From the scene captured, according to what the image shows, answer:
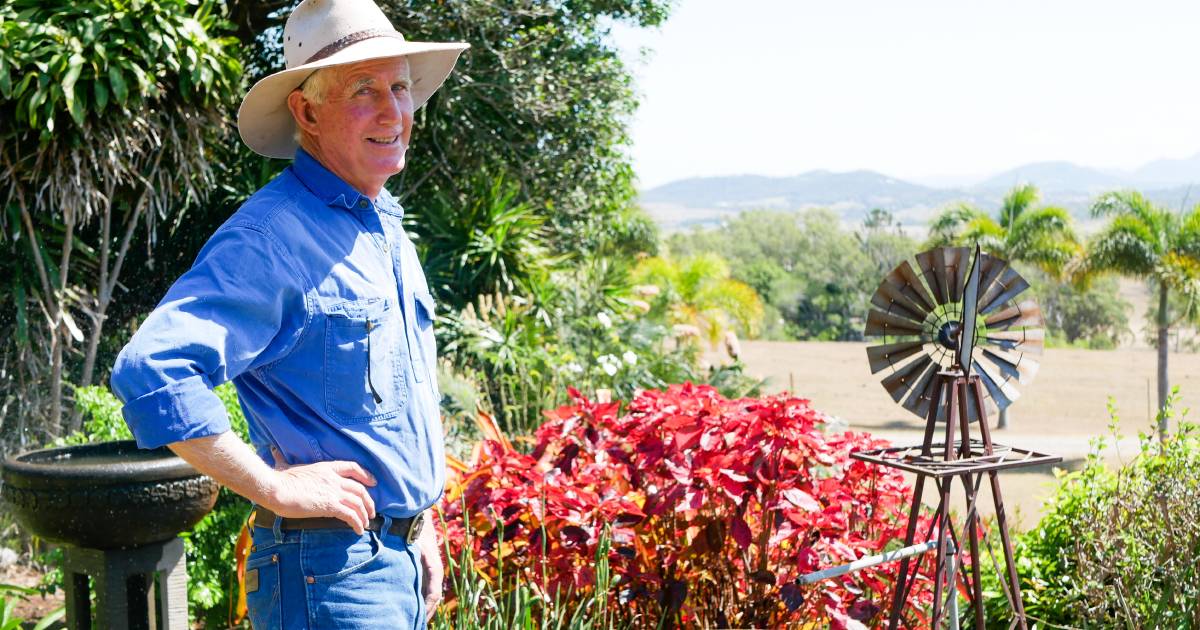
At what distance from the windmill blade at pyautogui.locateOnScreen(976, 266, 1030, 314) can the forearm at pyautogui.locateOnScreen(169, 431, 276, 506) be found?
1888 millimetres

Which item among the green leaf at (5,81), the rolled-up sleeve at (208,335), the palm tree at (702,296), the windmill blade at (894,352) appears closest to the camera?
the rolled-up sleeve at (208,335)

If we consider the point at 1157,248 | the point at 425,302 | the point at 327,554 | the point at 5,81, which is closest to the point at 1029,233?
the point at 1157,248

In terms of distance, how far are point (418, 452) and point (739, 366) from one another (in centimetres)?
624

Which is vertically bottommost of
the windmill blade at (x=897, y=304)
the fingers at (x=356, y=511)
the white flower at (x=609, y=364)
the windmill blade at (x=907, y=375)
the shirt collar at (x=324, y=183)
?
the white flower at (x=609, y=364)

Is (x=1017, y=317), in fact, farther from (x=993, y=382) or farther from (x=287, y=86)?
(x=287, y=86)

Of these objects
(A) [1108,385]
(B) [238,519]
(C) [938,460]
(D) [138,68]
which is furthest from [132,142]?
(A) [1108,385]

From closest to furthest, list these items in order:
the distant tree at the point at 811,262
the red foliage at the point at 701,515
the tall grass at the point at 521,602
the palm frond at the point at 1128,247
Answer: the tall grass at the point at 521,602 < the red foliage at the point at 701,515 < the palm frond at the point at 1128,247 < the distant tree at the point at 811,262

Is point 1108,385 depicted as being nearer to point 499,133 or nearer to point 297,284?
point 499,133

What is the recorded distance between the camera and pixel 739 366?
7.92 metres

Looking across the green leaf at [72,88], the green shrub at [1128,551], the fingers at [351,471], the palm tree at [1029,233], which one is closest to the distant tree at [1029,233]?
the palm tree at [1029,233]

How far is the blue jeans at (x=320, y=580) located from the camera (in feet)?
5.57

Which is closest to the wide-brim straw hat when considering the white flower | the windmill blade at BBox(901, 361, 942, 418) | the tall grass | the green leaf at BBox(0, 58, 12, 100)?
the tall grass

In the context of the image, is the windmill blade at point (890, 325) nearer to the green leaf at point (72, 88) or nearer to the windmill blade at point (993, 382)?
the windmill blade at point (993, 382)

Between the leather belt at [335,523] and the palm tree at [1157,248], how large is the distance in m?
19.6
